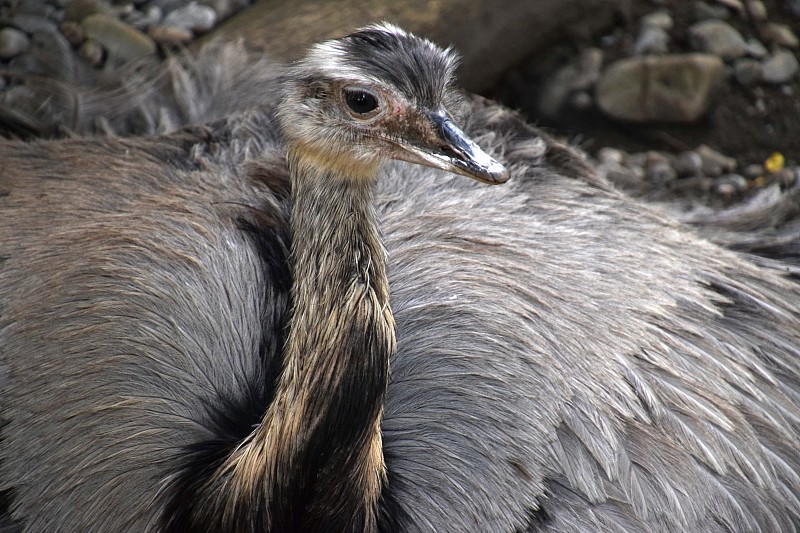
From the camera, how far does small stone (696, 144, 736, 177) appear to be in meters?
4.71

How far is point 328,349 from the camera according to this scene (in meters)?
2.18

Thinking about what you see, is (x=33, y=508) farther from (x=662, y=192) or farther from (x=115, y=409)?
(x=662, y=192)

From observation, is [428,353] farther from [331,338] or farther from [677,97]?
[677,97]

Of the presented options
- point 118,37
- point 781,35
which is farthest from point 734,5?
point 118,37

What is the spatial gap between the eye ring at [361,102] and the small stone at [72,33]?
2.64m

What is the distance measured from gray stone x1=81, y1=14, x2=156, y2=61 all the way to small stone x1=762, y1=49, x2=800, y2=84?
2.65 metres

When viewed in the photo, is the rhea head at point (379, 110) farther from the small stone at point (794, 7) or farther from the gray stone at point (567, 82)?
the small stone at point (794, 7)

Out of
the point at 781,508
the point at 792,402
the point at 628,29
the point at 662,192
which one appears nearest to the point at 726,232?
the point at 662,192

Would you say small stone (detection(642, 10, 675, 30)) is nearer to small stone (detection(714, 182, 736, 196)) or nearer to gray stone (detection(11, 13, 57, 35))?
small stone (detection(714, 182, 736, 196))

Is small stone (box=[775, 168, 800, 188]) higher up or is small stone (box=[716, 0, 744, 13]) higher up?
small stone (box=[716, 0, 744, 13])

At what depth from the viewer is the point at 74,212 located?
2.76 meters

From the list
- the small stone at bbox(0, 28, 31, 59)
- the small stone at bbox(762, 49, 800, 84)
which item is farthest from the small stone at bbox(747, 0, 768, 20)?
the small stone at bbox(0, 28, 31, 59)

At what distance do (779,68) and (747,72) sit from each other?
0.51ft

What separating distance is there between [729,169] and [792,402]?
1965 mm
